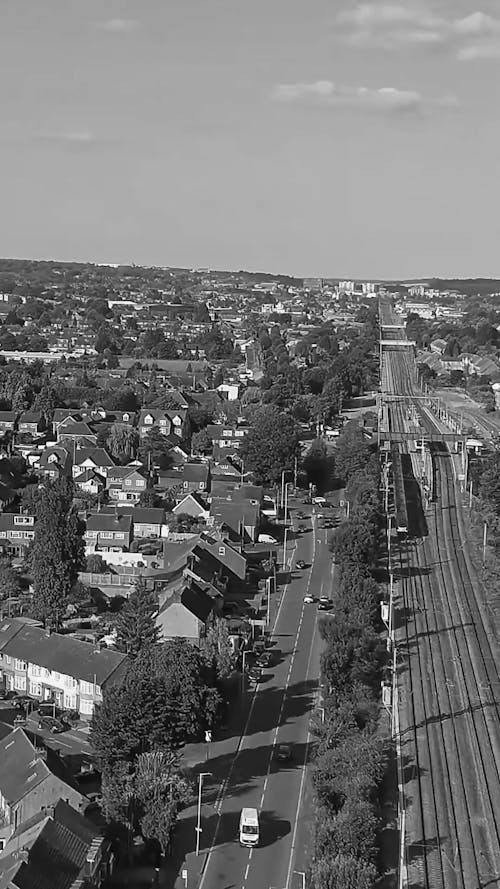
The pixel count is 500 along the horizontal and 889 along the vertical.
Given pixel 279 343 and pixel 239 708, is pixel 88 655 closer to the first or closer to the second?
pixel 239 708

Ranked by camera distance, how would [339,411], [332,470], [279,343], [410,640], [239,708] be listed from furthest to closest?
[279,343]
[339,411]
[332,470]
[410,640]
[239,708]

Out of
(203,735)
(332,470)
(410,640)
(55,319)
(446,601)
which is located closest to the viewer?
(203,735)

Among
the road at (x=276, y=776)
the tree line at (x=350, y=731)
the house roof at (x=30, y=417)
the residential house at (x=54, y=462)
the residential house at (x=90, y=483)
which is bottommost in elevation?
the road at (x=276, y=776)

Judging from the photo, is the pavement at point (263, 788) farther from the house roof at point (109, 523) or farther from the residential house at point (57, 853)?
the house roof at point (109, 523)

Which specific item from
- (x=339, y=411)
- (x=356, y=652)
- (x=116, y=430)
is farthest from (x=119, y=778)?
(x=339, y=411)

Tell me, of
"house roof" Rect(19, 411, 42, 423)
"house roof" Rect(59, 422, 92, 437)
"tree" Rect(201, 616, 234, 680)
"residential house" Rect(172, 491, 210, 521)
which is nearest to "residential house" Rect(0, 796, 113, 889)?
"tree" Rect(201, 616, 234, 680)

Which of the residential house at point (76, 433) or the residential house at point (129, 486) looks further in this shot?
the residential house at point (76, 433)

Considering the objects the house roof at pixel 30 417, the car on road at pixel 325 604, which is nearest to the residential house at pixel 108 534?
the car on road at pixel 325 604

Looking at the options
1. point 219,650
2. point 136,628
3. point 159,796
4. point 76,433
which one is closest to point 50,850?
point 159,796

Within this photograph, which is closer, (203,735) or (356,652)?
(203,735)
